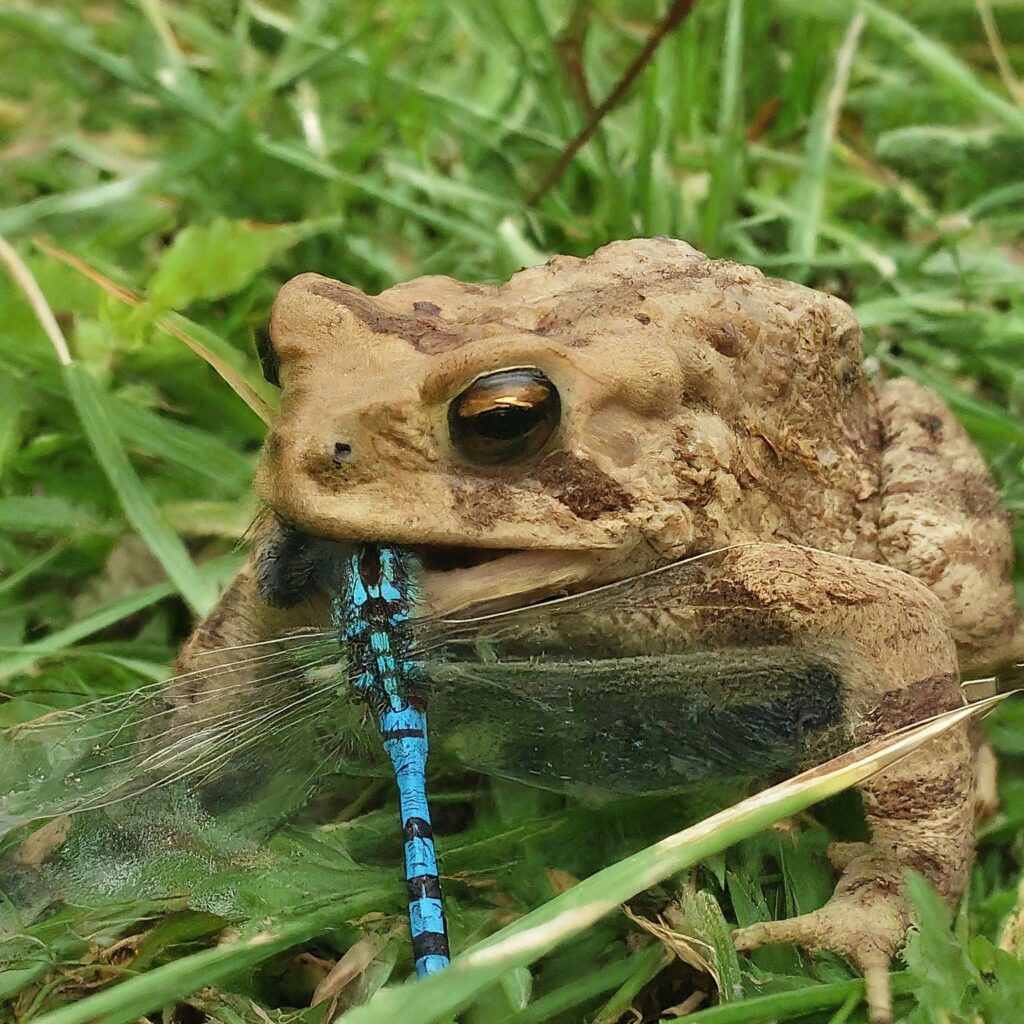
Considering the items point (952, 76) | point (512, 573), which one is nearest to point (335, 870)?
point (512, 573)

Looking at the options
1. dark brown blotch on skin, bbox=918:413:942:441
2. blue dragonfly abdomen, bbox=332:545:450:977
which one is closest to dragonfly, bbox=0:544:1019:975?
blue dragonfly abdomen, bbox=332:545:450:977

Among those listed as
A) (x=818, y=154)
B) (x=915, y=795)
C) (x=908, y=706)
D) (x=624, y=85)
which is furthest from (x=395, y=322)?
(x=818, y=154)

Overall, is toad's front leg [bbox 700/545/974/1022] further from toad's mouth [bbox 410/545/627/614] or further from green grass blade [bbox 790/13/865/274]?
green grass blade [bbox 790/13/865/274]

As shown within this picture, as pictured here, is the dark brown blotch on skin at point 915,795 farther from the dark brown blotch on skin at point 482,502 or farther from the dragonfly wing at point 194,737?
the dragonfly wing at point 194,737

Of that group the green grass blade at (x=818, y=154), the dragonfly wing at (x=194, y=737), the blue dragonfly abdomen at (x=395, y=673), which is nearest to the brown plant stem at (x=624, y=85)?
the green grass blade at (x=818, y=154)

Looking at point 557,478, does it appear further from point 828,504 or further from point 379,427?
point 828,504
